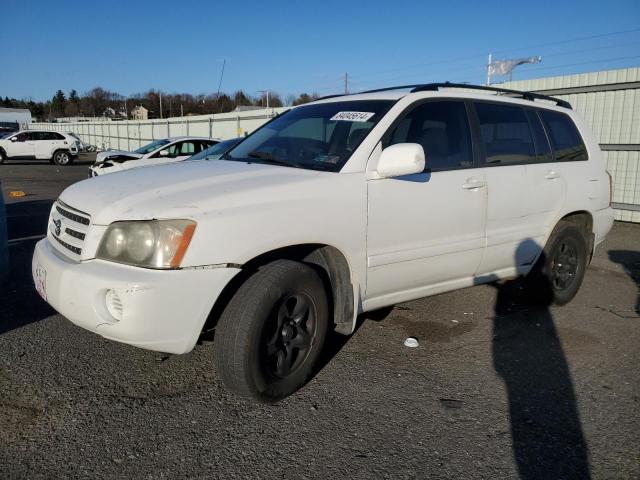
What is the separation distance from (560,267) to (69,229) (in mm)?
4093

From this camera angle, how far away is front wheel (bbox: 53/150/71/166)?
80.8ft

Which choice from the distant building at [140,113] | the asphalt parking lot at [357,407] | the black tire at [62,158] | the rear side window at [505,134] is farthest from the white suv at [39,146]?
the distant building at [140,113]

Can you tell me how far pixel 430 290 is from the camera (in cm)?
373

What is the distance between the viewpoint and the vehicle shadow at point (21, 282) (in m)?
4.17

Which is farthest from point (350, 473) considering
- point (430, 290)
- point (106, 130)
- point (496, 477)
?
point (106, 130)

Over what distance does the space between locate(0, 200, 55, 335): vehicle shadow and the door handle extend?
3466 millimetres

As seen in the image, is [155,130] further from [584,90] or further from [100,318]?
[100,318]

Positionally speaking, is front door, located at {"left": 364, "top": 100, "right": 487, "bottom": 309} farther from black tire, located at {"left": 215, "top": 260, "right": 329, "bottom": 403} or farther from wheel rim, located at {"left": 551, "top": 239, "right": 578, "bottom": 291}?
wheel rim, located at {"left": 551, "top": 239, "right": 578, "bottom": 291}

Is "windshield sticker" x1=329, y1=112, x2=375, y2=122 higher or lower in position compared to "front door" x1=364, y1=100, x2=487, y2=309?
higher

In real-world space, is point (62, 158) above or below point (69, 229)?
below

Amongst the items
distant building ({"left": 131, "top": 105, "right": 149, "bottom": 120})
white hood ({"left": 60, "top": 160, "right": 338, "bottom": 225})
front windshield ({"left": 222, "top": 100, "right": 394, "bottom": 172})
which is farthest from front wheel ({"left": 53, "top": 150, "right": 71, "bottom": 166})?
distant building ({"left": 131, "top": 105, "right": 149, "bottom": 120})

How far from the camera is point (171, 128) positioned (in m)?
29.4

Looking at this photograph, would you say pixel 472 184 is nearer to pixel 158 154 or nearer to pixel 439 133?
pixel 439 133

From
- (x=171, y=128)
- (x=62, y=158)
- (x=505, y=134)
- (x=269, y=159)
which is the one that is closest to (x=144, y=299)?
(x=269, y=159)
